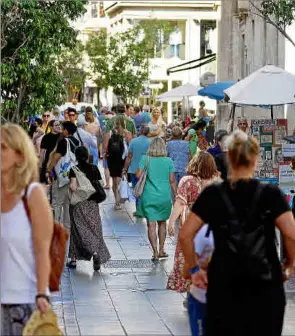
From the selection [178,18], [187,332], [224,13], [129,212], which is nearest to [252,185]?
[187,332]

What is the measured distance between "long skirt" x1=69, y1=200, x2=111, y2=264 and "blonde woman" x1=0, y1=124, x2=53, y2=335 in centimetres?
750

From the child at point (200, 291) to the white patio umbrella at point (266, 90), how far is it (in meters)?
8.57

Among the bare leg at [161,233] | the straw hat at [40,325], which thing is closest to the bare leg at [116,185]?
the bare leg at [161,233]

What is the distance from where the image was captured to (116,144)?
22359mm

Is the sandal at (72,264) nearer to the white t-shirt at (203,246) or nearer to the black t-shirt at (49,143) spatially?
the black t-shirt at (49,143)

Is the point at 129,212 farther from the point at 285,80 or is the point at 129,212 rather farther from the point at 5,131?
the point at 5,131

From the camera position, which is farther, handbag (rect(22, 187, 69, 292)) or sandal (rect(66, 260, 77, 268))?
sandal (rect(66, 260, 77, 268))

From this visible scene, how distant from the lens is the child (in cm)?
731

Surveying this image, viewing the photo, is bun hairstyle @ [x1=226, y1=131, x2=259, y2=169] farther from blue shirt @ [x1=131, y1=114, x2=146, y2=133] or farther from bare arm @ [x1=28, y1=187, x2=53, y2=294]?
blue shirt @ [x1=131, y1=114, x2=146, y2=133]

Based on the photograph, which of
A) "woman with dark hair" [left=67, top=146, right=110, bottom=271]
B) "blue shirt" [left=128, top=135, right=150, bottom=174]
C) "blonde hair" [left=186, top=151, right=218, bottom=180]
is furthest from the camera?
"blue shirt" [left=128, top=135, right=150, bottom=174]

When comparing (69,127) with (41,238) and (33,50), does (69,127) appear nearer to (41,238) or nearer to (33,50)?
(33,50)

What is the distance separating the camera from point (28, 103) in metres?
23.9

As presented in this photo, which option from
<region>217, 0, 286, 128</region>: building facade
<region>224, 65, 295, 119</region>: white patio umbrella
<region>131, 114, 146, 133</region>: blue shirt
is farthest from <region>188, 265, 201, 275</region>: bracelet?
<region>131, 114, 146, 133</region>: blue shirt

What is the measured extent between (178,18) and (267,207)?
244 feet
